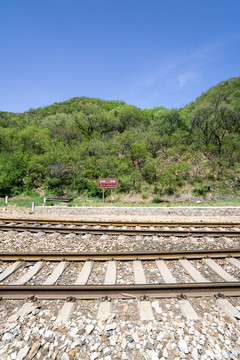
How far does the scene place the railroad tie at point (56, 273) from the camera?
175 inches

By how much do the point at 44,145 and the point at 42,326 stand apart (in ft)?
77.9

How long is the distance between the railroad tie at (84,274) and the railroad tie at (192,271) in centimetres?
271

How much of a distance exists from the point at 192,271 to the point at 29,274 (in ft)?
14.7

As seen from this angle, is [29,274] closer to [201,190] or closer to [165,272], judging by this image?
[165,272]

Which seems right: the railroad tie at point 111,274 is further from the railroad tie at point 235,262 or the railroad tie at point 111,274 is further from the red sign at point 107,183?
the red sign at point 107,183

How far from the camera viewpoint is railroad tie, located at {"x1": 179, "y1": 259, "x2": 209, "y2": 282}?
445 centimetres

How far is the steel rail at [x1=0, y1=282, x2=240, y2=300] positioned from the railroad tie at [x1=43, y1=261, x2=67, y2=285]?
51 centimetres

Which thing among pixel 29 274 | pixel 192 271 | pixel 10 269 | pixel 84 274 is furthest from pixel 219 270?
pixel 10 269

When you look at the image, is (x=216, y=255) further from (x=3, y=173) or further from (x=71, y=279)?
(x=3, y=173)

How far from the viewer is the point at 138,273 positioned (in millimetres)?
4695

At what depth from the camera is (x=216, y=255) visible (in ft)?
18.3

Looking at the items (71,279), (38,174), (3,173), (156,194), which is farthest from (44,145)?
(71,279)

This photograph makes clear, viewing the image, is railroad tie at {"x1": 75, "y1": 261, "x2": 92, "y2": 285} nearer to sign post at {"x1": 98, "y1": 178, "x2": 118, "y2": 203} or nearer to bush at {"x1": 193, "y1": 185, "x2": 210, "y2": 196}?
sign post at {"x1": 98, "y1": 178, "x2": 118, "y2": 203}

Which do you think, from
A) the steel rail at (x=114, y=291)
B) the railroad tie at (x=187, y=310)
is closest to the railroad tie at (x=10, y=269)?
the steel rail at (x=114, y=291)
